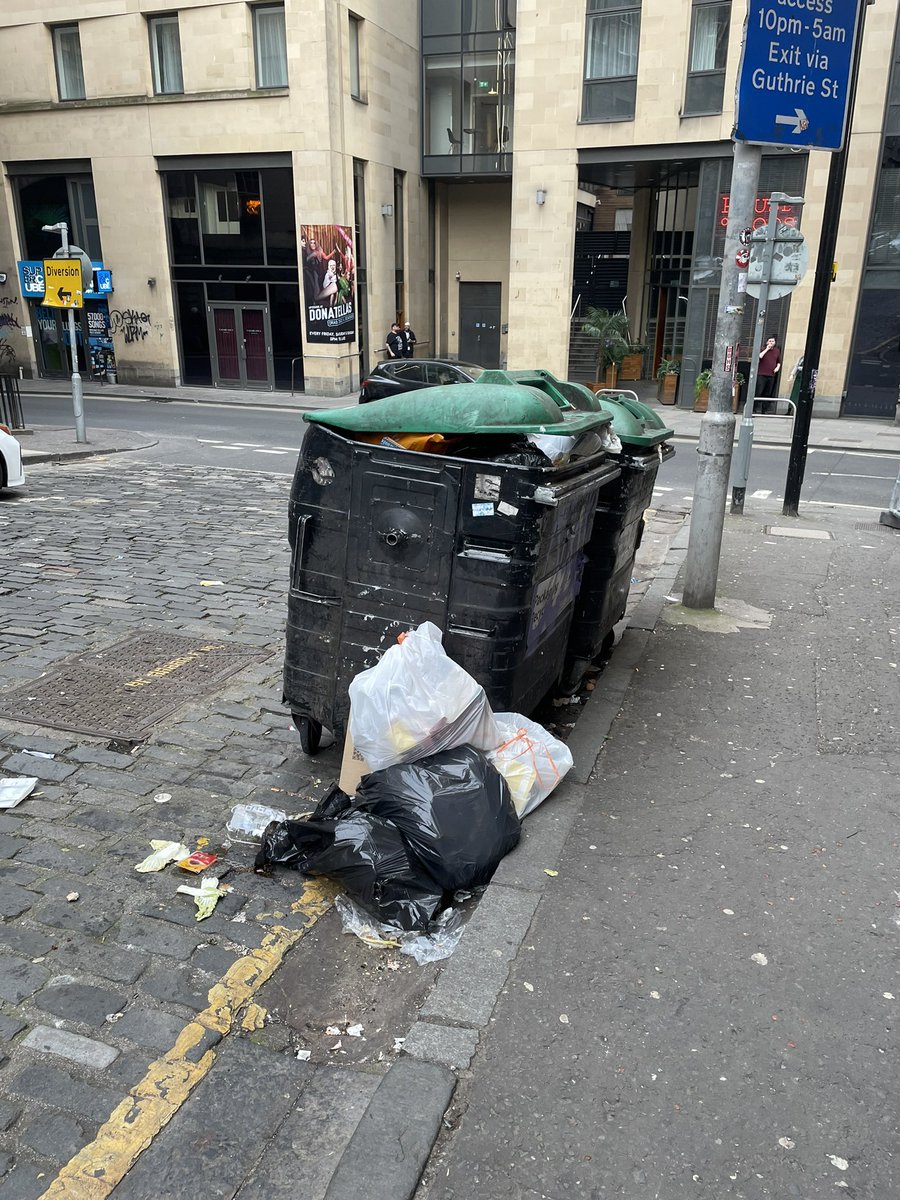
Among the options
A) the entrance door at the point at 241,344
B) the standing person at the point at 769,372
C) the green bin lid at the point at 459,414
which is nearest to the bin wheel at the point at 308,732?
the green bin lid at the point at 459,414

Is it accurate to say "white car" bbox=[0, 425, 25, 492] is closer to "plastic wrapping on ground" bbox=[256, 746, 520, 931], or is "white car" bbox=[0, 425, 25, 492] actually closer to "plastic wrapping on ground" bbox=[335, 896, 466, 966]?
"plastic wrapping on ground" bbox=[256, 746, 520, 931]

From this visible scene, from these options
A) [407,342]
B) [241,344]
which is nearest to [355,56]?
[407,342]

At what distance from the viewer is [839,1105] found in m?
2.59

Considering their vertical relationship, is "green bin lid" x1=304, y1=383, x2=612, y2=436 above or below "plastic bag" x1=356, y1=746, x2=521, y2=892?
above

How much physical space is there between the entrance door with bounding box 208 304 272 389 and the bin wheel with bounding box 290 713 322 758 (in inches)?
897

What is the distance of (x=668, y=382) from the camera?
2306cm

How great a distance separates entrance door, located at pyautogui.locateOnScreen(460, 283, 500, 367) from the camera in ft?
103

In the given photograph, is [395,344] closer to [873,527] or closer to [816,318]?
[816,318]

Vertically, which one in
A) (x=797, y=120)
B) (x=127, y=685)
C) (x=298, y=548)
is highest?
(x=797, y=120)

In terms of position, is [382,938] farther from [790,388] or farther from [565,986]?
[790,388]

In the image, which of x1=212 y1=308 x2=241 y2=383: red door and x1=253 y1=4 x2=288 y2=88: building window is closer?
x1=253 y1=4 x2=288 y2=88: building window

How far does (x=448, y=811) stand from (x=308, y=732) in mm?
1302

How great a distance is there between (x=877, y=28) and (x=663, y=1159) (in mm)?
23768

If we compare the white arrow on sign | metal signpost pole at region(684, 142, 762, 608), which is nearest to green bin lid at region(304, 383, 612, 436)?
metal signpost pole at region(684, 142, 762, 608)
